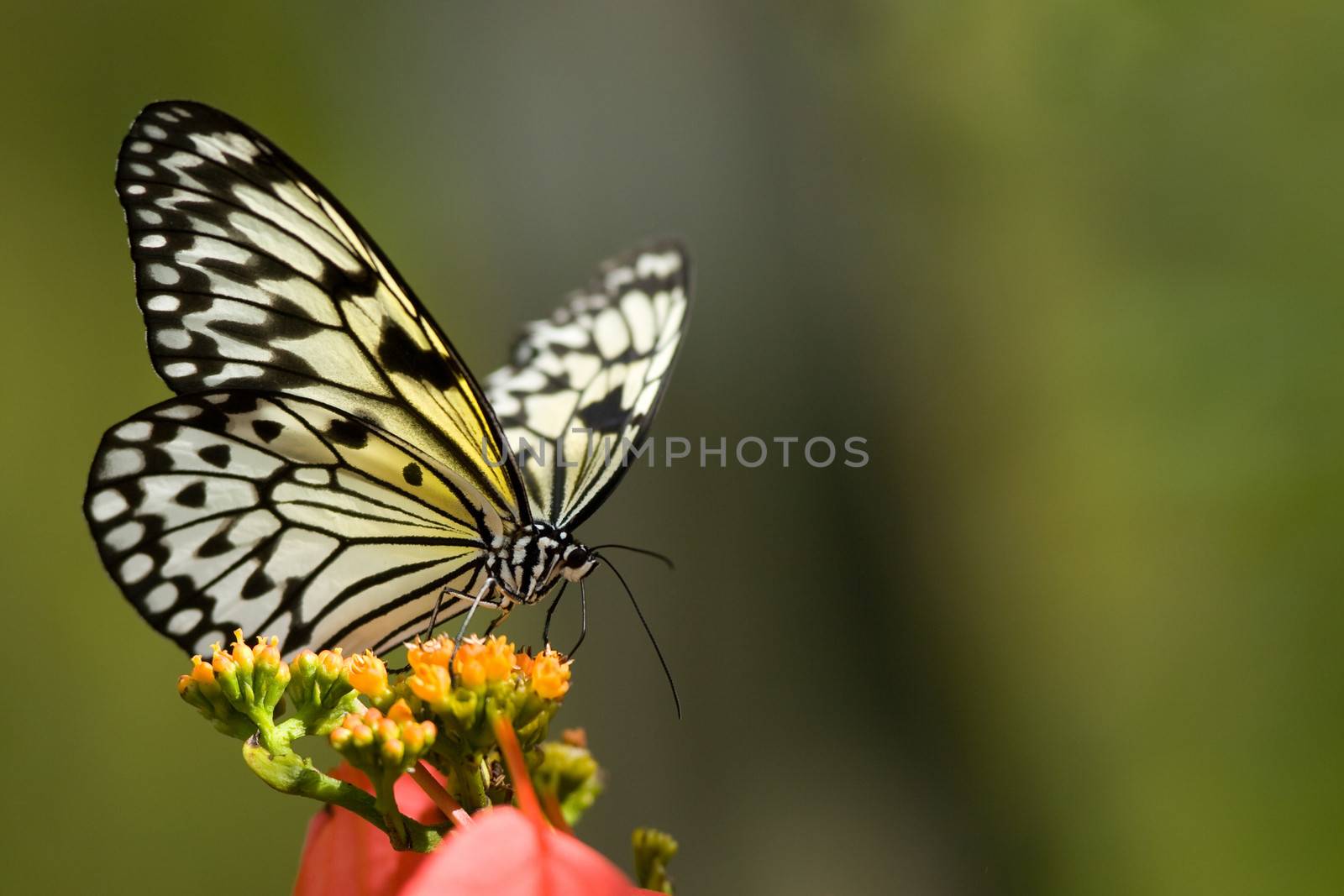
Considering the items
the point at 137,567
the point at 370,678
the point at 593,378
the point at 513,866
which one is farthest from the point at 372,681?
the point at 593,378

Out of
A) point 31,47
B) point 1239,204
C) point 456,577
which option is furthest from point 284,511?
point 1239,204

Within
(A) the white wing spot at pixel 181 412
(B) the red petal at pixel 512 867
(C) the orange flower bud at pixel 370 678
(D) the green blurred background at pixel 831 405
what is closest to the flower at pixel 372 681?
(C) the orange flower bud at pixel 370 678

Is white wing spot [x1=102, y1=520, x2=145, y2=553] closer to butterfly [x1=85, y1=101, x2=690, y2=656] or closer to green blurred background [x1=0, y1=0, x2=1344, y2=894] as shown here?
butterfly [x1=85, y1=101, x2=690, y2=656]

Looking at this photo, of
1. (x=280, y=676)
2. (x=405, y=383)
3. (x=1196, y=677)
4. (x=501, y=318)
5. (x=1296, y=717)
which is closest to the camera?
(x=280, y=676)

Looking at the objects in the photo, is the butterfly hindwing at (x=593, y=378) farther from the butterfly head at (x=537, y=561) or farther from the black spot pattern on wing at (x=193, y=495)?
the black spot pattern on wing at (x=193, y=495)

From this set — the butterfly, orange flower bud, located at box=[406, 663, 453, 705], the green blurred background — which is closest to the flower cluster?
orange flower bud, located at box=[406, 663, 453, 705]

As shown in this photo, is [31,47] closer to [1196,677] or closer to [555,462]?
[555,462]
